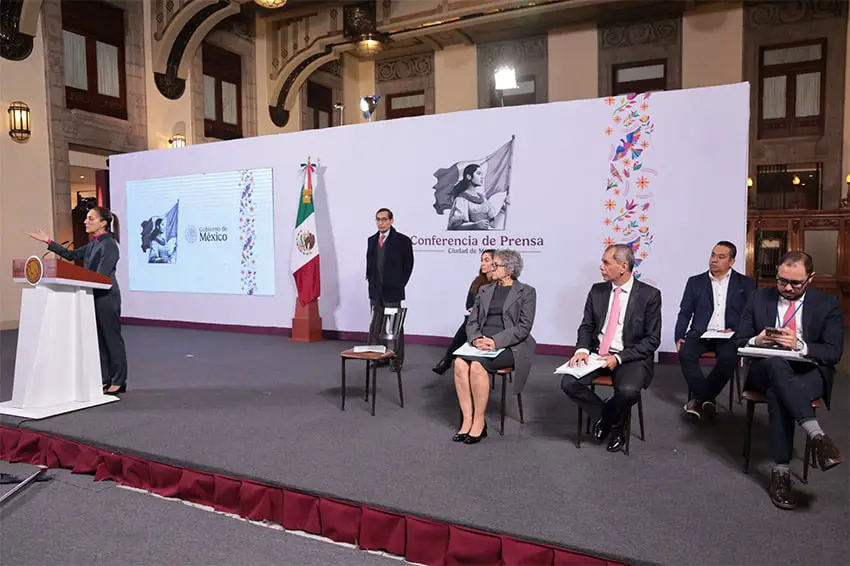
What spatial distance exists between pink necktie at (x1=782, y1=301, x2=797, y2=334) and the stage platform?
694 millimetres

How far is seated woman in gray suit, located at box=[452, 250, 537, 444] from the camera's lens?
3395mm

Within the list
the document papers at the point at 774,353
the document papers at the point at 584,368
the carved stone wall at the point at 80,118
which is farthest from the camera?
the carved stone wall at the point at 80,118

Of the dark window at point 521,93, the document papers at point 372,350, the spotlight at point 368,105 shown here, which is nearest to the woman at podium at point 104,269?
the document papers at point 372,350

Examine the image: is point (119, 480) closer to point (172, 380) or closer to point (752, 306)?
point (172, 380)

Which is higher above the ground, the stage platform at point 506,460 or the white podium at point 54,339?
the white podium at point 54,339

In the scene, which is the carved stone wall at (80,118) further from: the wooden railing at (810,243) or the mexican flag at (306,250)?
the wooden railing at (810,243)

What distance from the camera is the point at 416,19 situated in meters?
10.7

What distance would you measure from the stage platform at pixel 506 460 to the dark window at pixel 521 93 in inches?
323

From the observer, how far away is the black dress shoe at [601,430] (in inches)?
129

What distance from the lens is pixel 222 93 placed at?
1116 centimetres

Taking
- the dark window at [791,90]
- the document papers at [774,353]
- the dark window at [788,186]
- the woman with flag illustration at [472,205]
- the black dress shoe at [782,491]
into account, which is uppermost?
the dark window at [791,90]

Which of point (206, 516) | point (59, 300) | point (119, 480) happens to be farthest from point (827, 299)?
point (59, 300)

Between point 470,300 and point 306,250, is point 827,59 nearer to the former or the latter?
point 470,300

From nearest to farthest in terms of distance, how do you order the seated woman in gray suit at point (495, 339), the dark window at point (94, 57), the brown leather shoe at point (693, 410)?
1. the seated woman in gray suit at point (495, 339)
2. the brown leather shoe at point (693, 410)
3. the dark window at point (94, 57)
